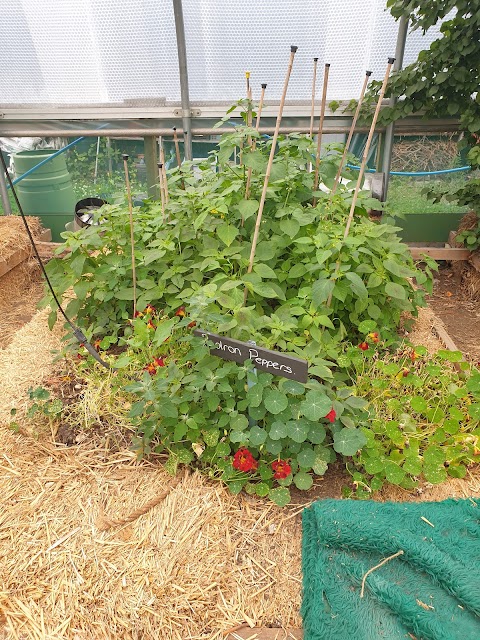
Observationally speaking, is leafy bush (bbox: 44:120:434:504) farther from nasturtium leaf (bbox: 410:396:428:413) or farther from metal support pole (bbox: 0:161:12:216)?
metal support pole (bbox: 0:161:12:216)

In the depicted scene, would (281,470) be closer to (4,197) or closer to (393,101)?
(393,101)

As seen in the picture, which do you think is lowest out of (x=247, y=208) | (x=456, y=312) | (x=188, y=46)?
(x=456, y=312)

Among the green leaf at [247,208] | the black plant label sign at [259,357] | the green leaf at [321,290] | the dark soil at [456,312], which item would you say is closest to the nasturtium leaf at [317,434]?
the black plant label sign at [259,357]

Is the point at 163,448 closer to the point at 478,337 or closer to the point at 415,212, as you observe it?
the point at 478,337

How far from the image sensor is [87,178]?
4172 mm

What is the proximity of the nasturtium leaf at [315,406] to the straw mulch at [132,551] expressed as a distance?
14.0 inches

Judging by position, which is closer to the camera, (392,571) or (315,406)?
(392,571)

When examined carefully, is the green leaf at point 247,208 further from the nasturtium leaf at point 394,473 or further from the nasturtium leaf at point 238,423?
the nasturtium leaf at point 394,473

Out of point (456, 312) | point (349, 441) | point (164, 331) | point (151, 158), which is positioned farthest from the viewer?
point (151, 158)

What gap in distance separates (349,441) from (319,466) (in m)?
0.14

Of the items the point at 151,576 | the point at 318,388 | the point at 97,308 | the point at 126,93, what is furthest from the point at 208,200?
the point at 126,93

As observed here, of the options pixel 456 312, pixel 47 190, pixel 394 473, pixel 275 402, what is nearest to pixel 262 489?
pixel 275 402

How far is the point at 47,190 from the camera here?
4.14 meters

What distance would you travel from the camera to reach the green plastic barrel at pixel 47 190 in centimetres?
408
